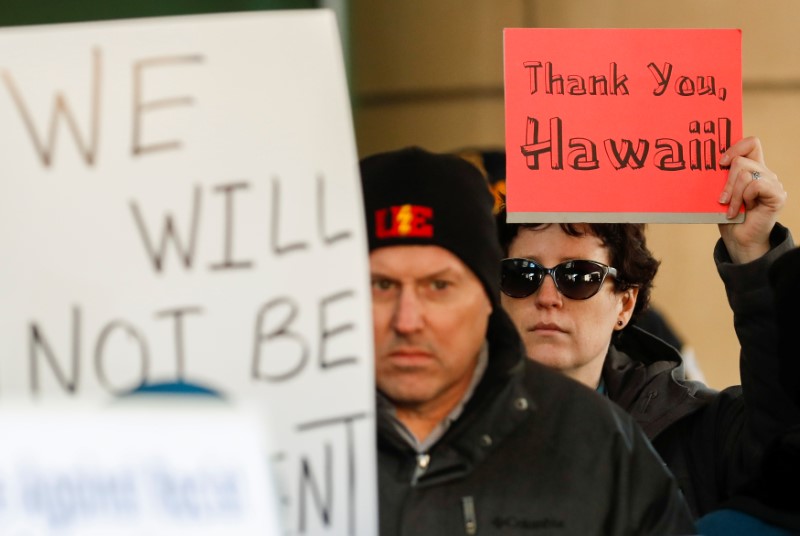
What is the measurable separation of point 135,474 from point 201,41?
1.78 feet

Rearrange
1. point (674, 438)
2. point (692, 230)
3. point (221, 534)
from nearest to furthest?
1. point (221, 534)
2. point (674, 438)
3. point (692, 230)

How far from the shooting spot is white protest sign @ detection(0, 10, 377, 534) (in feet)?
5.11

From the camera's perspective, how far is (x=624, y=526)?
1592mm

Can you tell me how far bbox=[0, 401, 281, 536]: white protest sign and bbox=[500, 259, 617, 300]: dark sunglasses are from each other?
506 millimetres

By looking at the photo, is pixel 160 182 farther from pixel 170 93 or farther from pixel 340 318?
pixel 340 318

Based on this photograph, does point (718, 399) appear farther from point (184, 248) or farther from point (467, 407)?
point (184, 248)

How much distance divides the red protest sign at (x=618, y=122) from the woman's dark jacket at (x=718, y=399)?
0.43 feet

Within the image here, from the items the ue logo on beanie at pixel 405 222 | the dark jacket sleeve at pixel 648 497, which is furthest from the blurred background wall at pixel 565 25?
the ue logo on beanie at pixel 405 222

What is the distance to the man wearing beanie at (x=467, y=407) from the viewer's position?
1.58 meters

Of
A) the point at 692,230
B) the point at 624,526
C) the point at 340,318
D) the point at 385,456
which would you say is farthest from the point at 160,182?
the point at 692,230

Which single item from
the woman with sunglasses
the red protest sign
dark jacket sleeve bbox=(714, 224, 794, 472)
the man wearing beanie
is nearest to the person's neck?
the man wearing beanie

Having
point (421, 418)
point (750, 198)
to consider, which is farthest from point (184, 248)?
point (750, 198)

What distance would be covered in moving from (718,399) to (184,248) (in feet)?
2.84

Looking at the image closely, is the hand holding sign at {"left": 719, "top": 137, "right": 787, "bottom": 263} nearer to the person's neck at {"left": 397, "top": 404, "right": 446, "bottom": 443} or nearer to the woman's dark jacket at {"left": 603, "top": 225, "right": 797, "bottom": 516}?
the woman's dark jacket at {"left": 603, "top": 225, "right": 797, "bottom": 516}
